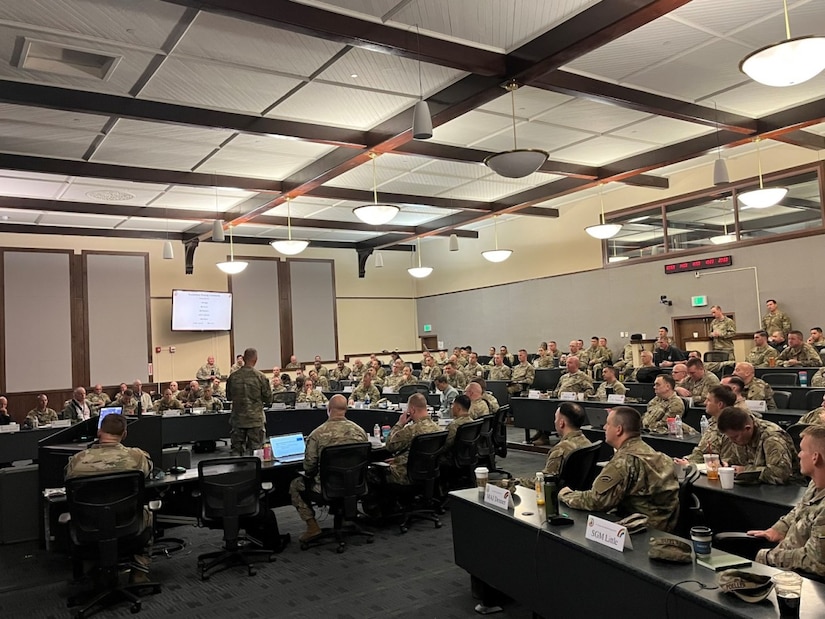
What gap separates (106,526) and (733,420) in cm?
381

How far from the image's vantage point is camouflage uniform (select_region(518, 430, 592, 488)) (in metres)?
3.78

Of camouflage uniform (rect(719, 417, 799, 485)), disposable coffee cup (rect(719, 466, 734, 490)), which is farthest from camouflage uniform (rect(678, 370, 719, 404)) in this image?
disposable coffee cup (rect(719, 466, 734, 490))

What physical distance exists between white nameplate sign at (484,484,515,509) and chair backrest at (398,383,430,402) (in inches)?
247

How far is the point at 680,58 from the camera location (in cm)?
604

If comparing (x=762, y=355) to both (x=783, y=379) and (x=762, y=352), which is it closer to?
(x=762, y=352)

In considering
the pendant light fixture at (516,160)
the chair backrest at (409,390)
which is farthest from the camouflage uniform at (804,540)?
the chair backrest at (409,390)

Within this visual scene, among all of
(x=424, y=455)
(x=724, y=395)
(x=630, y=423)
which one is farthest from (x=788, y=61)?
(x=424, y=455)

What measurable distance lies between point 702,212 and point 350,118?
7.40 metres

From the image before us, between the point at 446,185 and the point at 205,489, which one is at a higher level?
the point at 446,185

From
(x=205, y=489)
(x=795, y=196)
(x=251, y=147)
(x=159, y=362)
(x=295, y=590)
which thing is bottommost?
(x=295, y=590)

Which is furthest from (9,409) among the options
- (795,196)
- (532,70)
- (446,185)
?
(795,196)

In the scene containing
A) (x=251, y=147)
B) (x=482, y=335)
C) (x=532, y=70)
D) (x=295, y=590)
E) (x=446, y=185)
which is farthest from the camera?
(x=482, y=335)

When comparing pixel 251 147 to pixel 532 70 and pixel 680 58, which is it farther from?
pixel 680 58

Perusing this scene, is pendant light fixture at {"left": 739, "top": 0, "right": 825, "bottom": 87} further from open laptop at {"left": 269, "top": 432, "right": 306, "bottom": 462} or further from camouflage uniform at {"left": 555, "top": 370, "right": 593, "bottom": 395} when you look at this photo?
camouflage uniform at {"left": 555, "top": 370, "right": 593, "bottom": 395}
